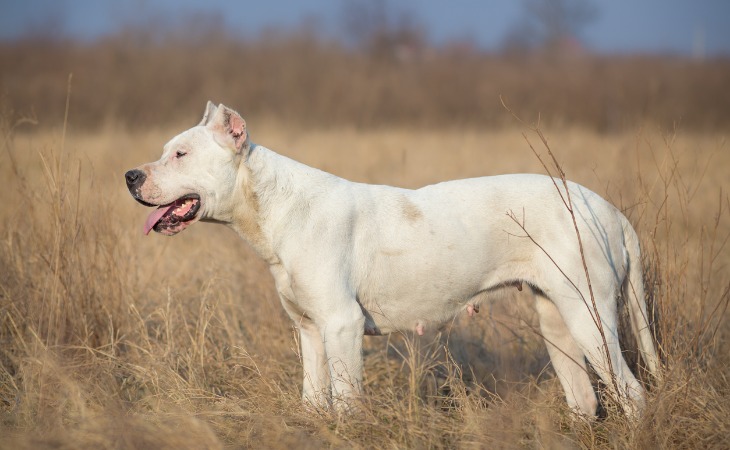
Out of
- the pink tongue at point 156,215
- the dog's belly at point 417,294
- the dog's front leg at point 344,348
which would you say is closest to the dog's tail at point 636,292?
the dog's belly at point 417,294

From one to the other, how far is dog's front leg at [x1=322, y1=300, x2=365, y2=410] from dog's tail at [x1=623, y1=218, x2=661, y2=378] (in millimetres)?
1536

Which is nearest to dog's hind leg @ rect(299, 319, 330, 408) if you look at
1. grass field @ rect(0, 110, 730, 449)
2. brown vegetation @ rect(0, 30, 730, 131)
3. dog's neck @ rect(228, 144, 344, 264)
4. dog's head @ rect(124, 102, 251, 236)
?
grass field @ rect(0, 110, 730, 449)

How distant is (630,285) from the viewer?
13.9 ft

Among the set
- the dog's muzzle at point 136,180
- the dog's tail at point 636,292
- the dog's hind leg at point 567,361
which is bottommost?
the dog's hind leg at point 567,361

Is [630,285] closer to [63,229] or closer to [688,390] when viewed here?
[688,390]

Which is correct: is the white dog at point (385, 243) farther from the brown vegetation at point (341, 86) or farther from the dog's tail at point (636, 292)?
the brown vegetation at point (341, 86)

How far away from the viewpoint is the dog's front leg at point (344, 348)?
3.86 meters

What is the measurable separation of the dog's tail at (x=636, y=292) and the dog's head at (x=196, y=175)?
2173 mm

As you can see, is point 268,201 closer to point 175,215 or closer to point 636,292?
point 175,215

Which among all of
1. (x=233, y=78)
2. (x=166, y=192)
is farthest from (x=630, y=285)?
(x=233, y=78)

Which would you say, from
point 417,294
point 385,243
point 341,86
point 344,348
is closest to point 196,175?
point 385,243

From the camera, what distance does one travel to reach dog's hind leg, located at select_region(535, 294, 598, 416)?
4.42 meters

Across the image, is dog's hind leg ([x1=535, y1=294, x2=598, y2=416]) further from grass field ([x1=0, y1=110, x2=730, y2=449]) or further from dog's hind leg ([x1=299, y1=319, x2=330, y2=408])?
dog's hind leg ([x1=299, y1=319, x2=330, y2=408])

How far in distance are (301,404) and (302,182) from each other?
1.18 metres
